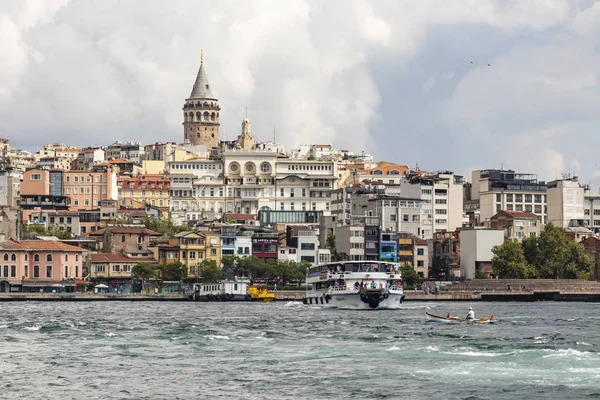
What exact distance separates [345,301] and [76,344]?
4121cm

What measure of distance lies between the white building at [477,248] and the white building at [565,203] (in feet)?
118

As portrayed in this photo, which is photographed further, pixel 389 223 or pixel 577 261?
pixel 389 223

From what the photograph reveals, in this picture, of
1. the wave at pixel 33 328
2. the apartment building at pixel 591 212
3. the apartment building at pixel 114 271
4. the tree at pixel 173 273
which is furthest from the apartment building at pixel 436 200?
the wave at pixel 33 328

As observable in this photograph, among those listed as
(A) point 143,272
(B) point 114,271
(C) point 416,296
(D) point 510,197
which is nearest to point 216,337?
(C) point 416,296

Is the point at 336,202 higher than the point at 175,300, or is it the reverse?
the point at 336,202

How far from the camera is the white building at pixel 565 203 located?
622ft

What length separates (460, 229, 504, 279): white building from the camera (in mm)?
153250

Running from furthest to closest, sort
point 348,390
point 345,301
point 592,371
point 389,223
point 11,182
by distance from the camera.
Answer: point 11,182, point 389,223, point 345,301, point 592,371, point 348,390

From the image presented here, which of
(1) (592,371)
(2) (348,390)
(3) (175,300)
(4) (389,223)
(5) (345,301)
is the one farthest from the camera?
(4) (389,223)

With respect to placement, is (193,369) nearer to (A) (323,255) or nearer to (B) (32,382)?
(B) (32,382)

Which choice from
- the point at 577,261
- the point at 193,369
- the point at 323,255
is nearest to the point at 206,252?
the point at 323,255

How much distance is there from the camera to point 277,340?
6712 centimetres

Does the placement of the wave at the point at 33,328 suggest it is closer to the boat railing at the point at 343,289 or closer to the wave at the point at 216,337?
the wave at the point at 216,337

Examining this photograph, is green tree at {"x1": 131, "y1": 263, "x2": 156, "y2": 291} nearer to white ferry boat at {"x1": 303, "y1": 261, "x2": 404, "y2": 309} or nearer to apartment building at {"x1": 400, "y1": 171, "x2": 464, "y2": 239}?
white ferry boat at {"x1": 303, "y1": 261, "x2": 404, "y2": 309}
